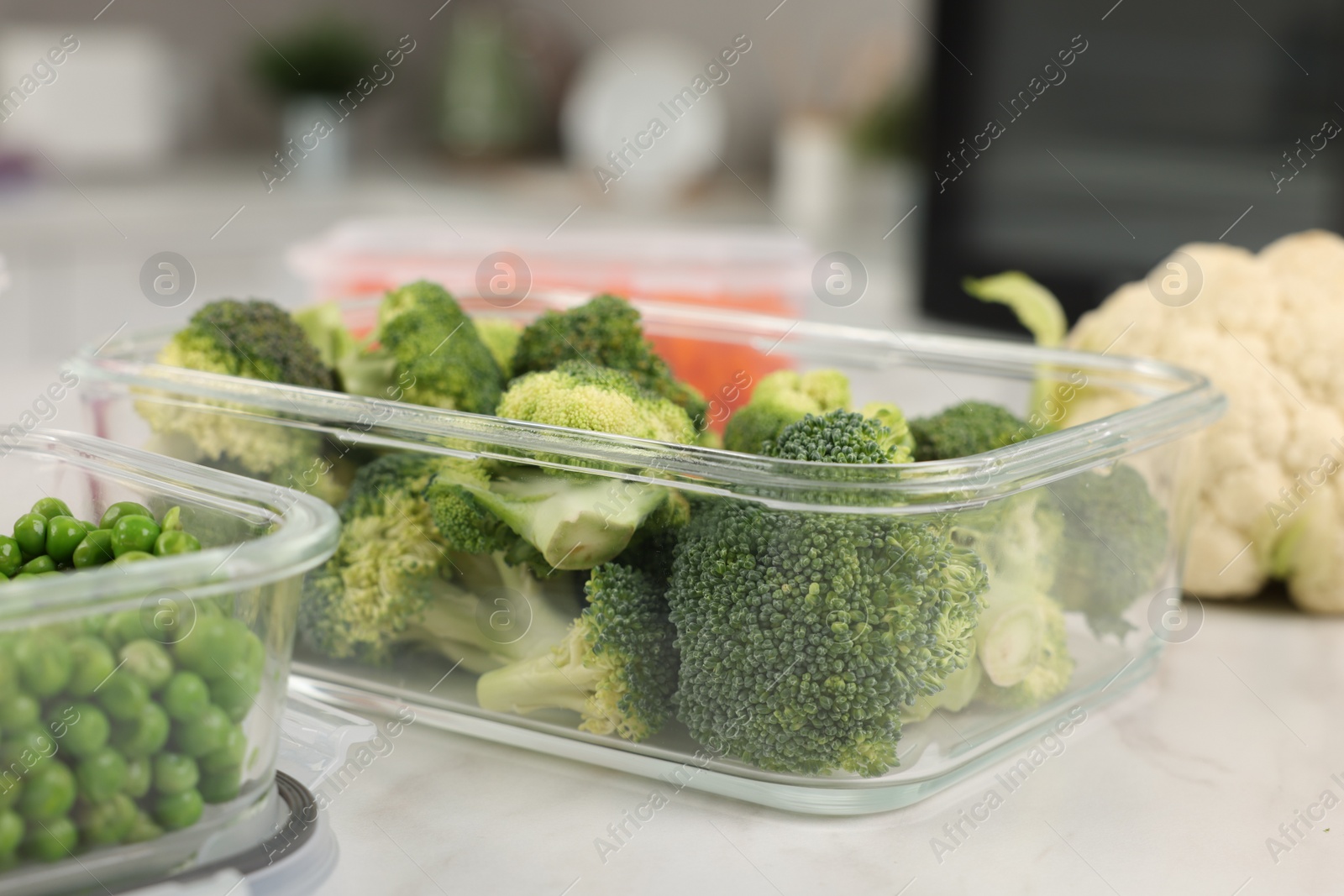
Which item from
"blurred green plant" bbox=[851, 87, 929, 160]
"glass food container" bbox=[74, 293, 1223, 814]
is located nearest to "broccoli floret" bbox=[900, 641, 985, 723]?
"glass food container" bbox=[74, 293, 1223, 814]

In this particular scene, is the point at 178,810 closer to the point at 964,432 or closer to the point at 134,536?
the point at 134,536

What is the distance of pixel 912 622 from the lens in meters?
0.59

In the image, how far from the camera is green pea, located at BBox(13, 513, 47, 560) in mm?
605

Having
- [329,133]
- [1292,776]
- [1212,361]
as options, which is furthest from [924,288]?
[329,133]

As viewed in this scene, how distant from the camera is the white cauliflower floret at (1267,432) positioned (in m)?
0.97

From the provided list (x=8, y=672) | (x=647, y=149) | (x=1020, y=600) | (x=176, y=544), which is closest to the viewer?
(x=8, y=672)

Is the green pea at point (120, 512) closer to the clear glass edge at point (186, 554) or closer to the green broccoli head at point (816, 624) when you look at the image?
the clear glass edge at point (186, 554)

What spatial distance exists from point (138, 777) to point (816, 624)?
290 mm

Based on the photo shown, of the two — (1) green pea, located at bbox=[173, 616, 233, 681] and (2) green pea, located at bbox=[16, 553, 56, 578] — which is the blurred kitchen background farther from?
(1) green pea, located at bbox=[173, 616, 233, 681]

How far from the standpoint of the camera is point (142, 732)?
0.48 meters

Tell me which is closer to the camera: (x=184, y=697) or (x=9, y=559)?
(x=184, y=697)

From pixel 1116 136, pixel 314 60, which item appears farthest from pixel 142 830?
pixel 314 60

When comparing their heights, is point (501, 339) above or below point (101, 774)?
above

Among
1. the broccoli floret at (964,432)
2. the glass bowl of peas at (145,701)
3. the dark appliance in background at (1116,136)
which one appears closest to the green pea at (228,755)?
the glass bowl of peas at (145,701)
